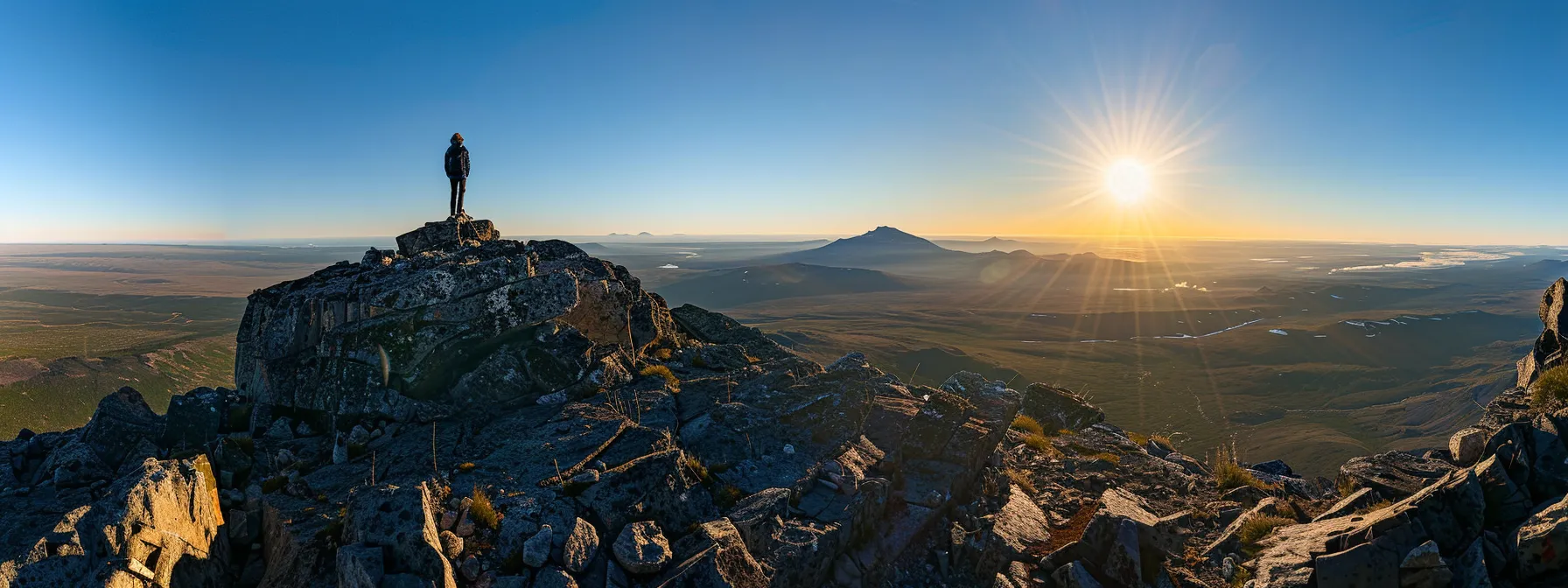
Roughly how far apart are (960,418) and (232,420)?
13605mm

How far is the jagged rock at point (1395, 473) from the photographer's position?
752cm

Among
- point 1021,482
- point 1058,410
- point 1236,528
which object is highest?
point 1236,528

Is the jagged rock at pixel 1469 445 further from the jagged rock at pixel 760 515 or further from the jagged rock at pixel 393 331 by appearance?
the jagged rock at pixel 393 331

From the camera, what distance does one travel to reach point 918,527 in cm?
832

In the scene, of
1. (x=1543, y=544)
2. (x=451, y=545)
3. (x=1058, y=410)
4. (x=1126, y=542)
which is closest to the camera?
(x=1543, y=544)

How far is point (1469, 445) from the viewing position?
809 centimetres

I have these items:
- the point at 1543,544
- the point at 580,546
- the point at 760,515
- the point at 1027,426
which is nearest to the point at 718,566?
the point at 760,515

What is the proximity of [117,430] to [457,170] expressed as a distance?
967 cm

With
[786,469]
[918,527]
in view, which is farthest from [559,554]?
[918,527]

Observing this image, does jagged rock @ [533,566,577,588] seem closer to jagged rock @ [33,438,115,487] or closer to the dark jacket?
jagged rock @ [33,438,115,487]

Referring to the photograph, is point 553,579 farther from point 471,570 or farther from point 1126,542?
point 1126,542

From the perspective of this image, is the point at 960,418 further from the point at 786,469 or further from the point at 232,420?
the point at 232,420

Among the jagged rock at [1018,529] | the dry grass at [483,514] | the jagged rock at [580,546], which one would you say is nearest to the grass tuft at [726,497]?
the jagged rock at [580,546]

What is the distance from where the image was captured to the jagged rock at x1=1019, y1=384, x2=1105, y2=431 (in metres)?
15.9
